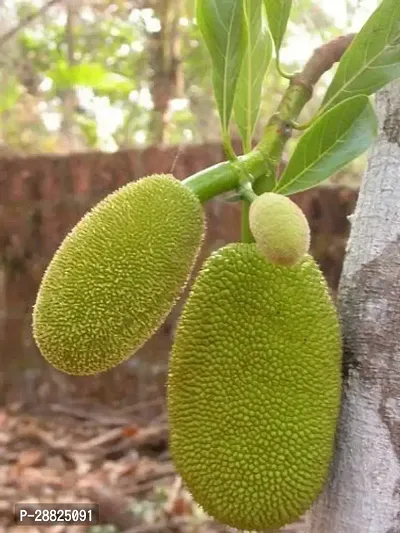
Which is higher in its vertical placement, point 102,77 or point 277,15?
point 102,77

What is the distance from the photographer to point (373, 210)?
545 millimetres

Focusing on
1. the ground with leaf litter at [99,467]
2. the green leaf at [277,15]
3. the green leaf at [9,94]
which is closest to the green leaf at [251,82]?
the green leaf at [277,15]

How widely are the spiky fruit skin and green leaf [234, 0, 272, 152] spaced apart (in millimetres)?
99

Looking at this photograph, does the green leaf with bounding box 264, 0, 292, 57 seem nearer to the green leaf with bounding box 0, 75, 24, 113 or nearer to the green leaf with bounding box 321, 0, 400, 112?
the green leaf with bounding box 321, 0, 400, 112

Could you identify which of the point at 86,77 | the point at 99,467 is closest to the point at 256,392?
the point at 99,467

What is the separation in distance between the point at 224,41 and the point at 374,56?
10 cm

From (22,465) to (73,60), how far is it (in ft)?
5.25

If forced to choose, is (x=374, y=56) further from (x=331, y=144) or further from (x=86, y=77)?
(x=86, y=77)

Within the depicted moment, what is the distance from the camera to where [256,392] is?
0.50 metres

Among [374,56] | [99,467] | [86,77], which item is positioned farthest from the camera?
[86,77]

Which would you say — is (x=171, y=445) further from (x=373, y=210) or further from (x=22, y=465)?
(x=22, y=465)

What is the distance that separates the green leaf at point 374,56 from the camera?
0.49 meters

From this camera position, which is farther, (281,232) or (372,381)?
(372,381)

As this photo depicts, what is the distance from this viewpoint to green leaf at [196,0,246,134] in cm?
51
